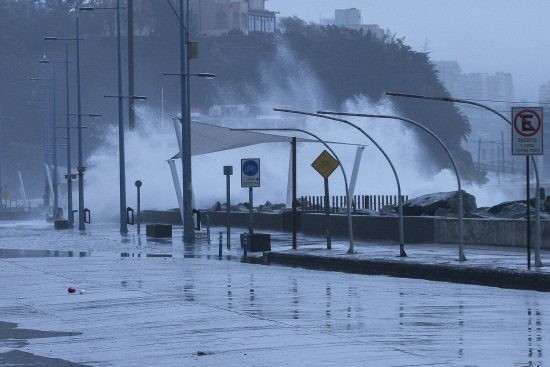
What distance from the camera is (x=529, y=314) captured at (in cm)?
1919

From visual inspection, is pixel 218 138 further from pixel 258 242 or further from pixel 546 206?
pixel 258 242

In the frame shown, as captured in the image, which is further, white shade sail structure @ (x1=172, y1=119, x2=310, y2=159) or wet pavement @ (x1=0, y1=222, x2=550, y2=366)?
white shade sail structure @ (x1=172, y1=119, x2=310, y2=159)

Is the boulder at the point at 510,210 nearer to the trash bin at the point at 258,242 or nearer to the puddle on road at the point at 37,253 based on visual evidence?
the trash bin at the point at 258,242

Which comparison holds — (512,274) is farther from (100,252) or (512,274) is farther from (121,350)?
(100,252)

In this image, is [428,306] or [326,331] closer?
[326,331]

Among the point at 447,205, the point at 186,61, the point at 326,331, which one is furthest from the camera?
the point at 447,205

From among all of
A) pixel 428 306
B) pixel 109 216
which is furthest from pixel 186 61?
pixel 109 216

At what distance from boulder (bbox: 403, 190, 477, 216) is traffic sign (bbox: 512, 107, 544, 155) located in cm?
2336

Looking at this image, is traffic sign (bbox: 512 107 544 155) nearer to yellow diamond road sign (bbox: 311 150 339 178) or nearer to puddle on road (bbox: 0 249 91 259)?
yellow diamond road sign (bbox: 311 150 339 178)

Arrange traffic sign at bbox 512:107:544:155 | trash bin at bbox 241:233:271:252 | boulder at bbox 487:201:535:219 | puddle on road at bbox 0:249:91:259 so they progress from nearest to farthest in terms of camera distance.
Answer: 1. traffic sign at bbox 512:107:544:155
2. puddle on road at bbox 0:249:91:259
3. trash bin at bbox 241:233:271:252
4. boulder at bbox 487:201:535:219

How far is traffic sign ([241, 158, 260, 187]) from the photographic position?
43.6 m

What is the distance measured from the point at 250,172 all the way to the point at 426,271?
1400 cm

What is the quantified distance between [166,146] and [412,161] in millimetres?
23206

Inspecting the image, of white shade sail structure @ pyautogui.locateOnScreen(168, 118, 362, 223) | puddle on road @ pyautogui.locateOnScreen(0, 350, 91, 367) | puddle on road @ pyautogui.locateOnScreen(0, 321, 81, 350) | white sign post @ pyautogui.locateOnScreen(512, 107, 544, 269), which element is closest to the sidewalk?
white sign post @ pyautogui.locateOnScreen(512, 107, 544, 269)
